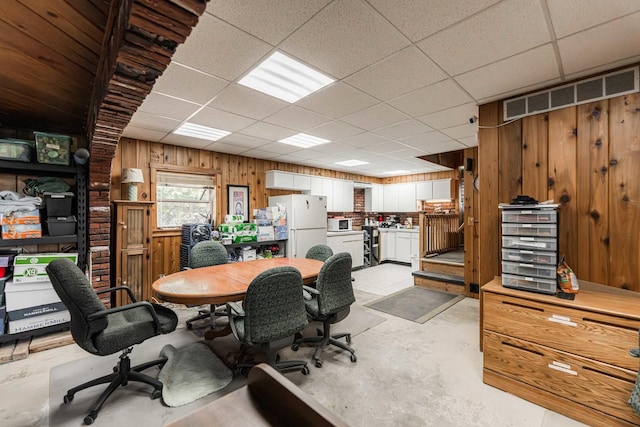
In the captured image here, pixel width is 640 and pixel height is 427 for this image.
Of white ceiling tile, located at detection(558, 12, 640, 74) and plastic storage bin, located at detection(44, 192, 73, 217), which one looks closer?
white ceiling tile, located at detection(558, 12, 640, 74)

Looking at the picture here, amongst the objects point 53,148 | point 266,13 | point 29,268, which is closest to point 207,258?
point 29,268

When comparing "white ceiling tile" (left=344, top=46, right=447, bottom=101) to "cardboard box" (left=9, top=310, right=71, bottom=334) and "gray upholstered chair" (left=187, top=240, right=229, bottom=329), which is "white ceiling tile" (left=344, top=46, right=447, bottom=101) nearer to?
"gray upholstered chair" (left=187, top=240, right=229, bottom=329)

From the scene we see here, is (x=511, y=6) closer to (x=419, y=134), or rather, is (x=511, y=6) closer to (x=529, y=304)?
(x=529, y=304)

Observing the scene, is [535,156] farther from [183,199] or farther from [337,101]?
[183,199]

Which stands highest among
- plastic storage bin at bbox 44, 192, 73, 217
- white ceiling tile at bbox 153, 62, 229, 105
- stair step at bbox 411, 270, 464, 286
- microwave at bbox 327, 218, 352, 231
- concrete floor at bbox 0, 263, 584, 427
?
white ceiling tile at bbox 153, 62, 229, 105

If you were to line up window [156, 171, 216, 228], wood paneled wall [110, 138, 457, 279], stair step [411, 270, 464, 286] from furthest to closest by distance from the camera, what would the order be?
1. stair step [411, 270, 464, 286]
2. window [156, 171, 216, 228]
3. wood paneled wall [110, 138, 457, 279]

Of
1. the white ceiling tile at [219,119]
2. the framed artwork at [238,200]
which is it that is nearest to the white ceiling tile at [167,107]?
the white ceiling tile at [219,119]

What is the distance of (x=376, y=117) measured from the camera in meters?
3.23

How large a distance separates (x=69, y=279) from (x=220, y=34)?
6.24 ft

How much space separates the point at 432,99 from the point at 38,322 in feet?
15.6

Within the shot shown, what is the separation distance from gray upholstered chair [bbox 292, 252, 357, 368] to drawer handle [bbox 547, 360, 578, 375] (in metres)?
1.51

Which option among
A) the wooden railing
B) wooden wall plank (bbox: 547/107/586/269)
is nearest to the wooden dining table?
wooden wall plank (bbox: 547/107/586/269)

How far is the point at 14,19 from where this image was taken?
57.8 inches

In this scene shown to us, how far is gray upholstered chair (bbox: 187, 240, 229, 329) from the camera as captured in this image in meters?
3.41
